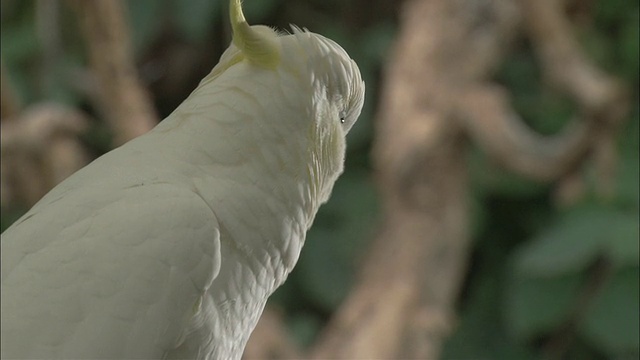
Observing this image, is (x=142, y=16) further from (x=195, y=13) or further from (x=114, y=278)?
(x=114, y=278)

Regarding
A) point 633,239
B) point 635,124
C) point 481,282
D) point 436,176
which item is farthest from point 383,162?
point 481,282

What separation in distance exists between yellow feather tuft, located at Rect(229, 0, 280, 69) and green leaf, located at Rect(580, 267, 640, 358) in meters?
1.43

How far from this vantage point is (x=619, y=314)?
194 cm

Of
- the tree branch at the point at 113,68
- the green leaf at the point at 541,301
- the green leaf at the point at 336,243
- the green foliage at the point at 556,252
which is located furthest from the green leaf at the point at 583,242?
the tree branch at the point at 113,68

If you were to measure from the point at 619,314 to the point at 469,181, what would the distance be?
17.2 inches

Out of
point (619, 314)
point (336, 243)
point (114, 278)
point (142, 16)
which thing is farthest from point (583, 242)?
point (114, 278)

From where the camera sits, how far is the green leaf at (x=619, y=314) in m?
1.91

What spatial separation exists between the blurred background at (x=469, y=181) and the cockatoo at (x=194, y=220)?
975 millimetres

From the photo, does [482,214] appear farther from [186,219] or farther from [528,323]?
[186,219]

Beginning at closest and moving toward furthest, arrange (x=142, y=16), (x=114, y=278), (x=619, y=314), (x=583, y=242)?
(x=114, y=278) → (x=583, y=242) → (x=619, y=314) → (x=142, y=16)

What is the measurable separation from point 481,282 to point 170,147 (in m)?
1.93

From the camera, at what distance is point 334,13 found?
258cm

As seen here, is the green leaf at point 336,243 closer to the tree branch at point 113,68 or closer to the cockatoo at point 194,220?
the tree branch at point 113,68

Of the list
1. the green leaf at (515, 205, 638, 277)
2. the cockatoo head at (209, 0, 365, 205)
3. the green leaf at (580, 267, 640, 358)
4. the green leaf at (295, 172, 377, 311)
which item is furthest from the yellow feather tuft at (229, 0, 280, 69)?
the green leaf at (295, 172, 377, 311)
